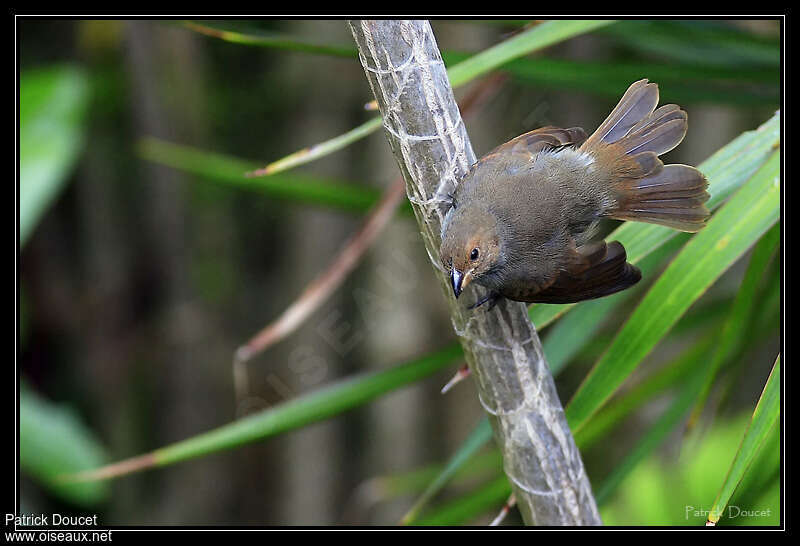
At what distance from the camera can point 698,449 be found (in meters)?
2.01

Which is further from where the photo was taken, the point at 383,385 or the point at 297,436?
the point at 297,436

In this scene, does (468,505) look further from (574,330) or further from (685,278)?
(685,278)

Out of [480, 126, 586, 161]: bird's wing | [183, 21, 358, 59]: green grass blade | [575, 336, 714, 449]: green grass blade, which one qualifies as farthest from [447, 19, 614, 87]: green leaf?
[575, 336, 714, 449]: green grass blade

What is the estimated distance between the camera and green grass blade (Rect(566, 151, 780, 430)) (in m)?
1.17

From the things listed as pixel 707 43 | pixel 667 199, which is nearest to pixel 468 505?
pixel 667 199

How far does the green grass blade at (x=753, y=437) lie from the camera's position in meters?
1.02

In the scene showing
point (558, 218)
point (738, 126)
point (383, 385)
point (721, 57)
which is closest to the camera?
point (558, 218)

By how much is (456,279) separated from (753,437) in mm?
484

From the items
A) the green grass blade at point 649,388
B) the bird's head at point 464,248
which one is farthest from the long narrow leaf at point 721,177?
the green grass blade at point 649,388

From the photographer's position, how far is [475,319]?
1120 mm
